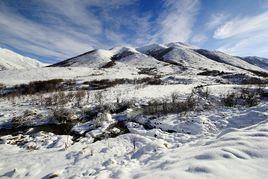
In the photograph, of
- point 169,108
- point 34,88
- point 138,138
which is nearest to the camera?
point 138,138

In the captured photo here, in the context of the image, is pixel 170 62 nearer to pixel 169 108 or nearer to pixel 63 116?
pixel 169 108

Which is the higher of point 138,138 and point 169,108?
point 169,108

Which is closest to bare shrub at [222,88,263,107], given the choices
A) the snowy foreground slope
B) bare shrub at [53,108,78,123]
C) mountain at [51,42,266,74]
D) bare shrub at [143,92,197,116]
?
bare shrub at [143,92,197,116]

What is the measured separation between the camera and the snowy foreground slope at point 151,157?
4.22 metres

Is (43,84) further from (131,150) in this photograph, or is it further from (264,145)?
(264,145)

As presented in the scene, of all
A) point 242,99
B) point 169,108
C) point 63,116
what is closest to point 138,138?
point 169,108

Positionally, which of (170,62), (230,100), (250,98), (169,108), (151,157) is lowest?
(151,157)

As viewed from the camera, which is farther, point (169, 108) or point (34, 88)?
point (34, 88)

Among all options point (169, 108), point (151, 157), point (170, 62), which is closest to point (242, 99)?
point (169, 108)

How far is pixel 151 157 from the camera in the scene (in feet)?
18.6

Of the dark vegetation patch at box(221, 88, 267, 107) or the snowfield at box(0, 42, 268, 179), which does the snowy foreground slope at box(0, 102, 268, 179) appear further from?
the dark vegetation patch at box(221, 88, 267, 107)

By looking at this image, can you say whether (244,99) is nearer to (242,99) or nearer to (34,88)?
(242,99)

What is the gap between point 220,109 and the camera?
10406 millimetres

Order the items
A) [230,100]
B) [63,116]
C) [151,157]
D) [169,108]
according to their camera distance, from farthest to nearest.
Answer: [230,100] → [169,108] → [63,116] → [151,157]
